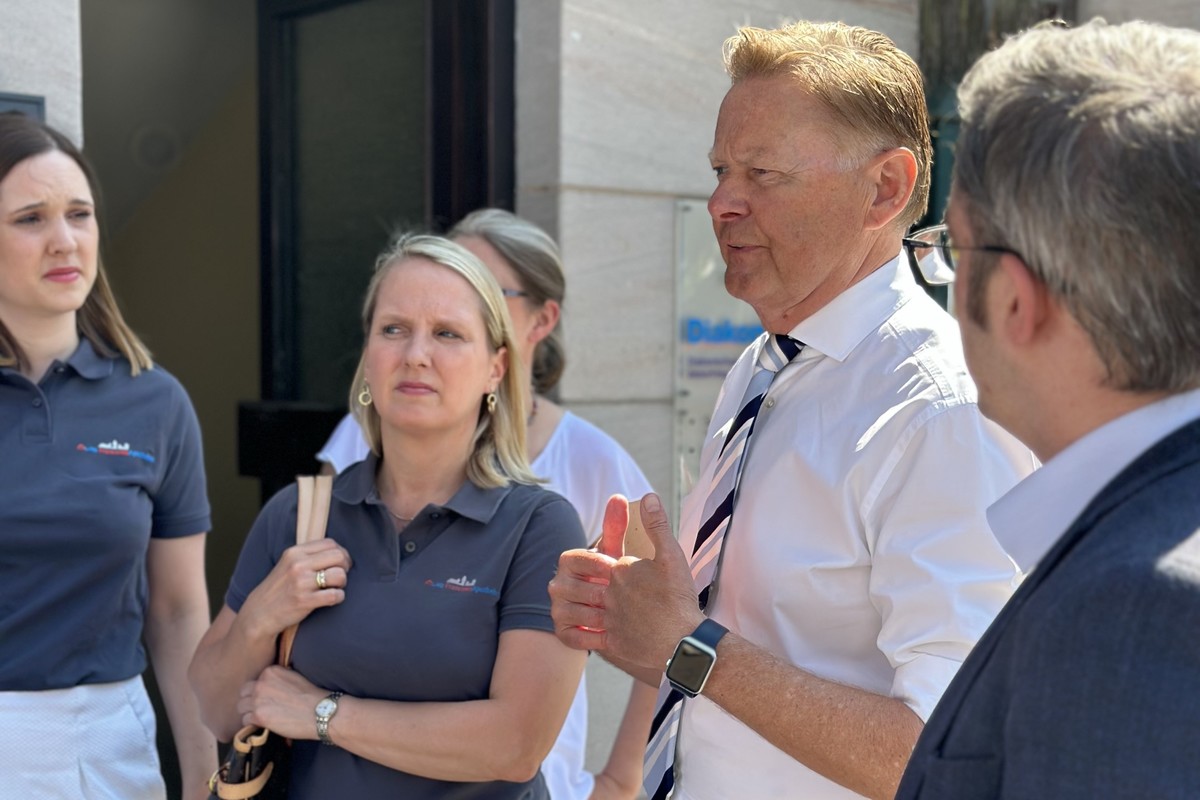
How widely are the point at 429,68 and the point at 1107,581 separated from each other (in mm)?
3979

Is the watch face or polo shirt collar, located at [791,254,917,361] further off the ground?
polo shirt collar, located at [791,254,917,361]

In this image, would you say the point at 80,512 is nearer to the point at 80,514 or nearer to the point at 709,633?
the point at 80,514

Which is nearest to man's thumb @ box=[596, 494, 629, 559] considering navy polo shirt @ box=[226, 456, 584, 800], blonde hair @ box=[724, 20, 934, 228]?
navy polo shirt @ box=[226, 456, 584, 800]

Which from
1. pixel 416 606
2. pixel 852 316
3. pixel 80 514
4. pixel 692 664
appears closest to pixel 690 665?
pixel 692 664

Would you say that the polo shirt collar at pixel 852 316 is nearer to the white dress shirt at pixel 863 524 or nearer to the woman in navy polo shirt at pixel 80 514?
the white dress shirt at pixel 863 524

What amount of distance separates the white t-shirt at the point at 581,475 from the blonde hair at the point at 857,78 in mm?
1333

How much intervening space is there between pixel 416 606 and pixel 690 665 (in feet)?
2.68

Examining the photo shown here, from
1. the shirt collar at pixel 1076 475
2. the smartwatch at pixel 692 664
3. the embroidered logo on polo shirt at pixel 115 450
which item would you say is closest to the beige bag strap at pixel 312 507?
the embroidered logo on polo shirt at pixel 115 450

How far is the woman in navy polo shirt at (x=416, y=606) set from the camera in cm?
231

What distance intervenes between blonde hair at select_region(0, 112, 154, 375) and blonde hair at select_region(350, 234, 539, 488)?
59 centimetres

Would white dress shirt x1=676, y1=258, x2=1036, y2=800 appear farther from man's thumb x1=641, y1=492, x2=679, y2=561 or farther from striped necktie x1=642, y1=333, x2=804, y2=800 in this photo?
man's thumb x1=641, y1=492, x2=679, y2=561

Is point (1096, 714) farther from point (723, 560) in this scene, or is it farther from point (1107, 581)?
point (723, 560)

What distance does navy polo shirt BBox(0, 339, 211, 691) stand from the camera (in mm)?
2607

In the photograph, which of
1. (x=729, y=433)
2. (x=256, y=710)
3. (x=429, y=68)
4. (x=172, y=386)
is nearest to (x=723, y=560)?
(x=729, y=433)
